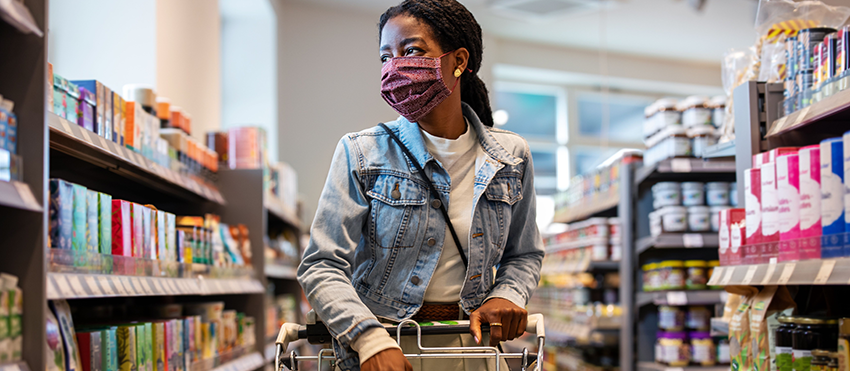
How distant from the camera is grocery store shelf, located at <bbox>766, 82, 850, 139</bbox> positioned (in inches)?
72.7

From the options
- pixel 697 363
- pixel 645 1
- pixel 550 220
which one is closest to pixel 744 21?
pixel 645 1

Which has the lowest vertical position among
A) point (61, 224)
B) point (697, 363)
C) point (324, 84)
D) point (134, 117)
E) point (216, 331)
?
point (697, 363)

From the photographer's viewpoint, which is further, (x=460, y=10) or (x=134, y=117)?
(x=134, y=117)

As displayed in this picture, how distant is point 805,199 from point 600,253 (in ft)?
9.87

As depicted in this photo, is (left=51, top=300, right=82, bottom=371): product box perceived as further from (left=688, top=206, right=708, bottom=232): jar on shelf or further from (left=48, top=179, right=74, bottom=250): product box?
(left=688, top=206, right=708, bottom=232): jar on shelf

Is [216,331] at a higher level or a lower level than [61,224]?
lower

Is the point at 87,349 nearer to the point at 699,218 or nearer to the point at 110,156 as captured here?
the point at 110,156

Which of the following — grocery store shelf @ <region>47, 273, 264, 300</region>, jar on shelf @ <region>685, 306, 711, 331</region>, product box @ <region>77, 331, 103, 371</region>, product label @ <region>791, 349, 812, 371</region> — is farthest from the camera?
jar on shelf @ <region>685, 306, 711, 331</region>

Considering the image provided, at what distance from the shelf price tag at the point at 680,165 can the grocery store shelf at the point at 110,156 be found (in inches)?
97.9

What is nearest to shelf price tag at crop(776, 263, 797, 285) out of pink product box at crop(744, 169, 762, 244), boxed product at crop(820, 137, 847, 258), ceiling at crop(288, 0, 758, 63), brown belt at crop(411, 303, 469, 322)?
boxed product at crop(820, 137, 847, 258)

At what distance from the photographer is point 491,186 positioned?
5.65ft

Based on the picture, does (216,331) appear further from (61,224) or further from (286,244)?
(286,244)

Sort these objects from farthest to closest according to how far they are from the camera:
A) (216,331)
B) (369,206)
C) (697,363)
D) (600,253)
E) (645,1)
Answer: (645,1), (600,253), (697,363), (216,331), (369,206)

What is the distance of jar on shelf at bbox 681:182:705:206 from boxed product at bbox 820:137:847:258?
91.9 inches
